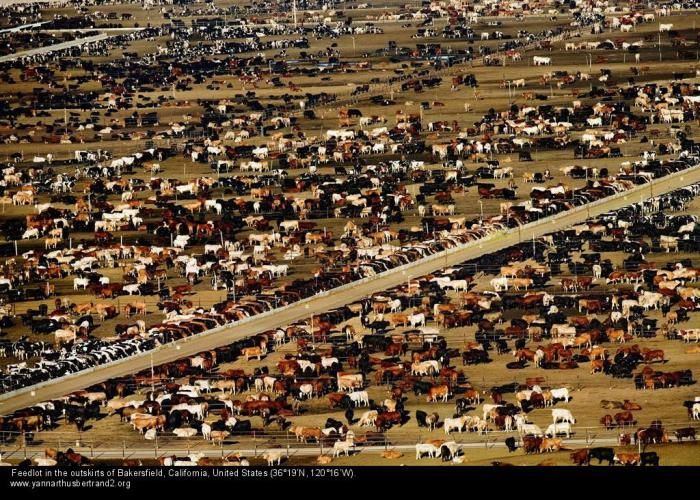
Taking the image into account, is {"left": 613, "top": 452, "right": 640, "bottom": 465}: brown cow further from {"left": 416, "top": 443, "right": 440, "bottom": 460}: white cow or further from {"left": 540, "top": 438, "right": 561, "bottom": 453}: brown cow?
{"left": 416, "top": 443, "right": 440, "bottom": 460}: white cow

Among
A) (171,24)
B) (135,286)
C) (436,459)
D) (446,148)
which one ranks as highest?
(171,24)

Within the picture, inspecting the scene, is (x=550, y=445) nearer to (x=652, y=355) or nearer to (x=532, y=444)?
(x=532, y=444)

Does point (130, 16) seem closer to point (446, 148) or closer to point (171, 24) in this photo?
point (171, 24)

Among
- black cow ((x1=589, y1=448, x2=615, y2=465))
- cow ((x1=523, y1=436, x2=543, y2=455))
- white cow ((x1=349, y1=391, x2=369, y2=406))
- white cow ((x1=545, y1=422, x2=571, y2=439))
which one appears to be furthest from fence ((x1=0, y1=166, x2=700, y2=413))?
black cow ((x1=589, y1=448, x2=615, y2=465))

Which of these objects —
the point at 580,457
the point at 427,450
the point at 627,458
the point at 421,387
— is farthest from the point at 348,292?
the point at 627,458
